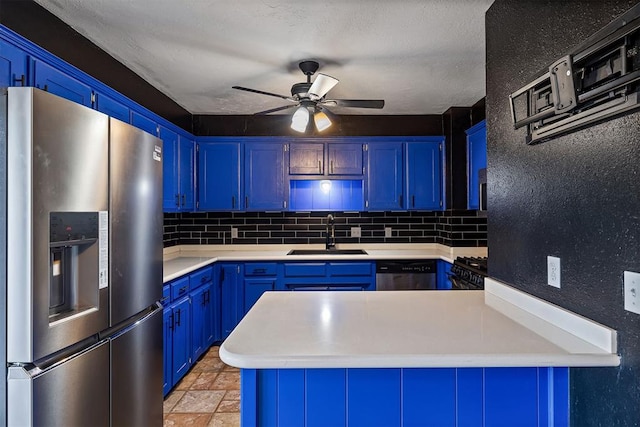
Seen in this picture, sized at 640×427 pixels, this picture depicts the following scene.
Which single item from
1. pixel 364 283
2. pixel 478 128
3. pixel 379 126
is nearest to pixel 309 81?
pixel 379 126

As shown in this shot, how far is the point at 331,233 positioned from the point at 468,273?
67.6 inches

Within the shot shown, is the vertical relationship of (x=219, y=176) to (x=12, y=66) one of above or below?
below

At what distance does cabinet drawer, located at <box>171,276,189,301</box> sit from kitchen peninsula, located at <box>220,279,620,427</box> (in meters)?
1.59

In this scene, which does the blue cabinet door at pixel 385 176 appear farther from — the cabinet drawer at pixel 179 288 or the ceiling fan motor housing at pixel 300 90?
the cabinet drawer at pixel 179 288

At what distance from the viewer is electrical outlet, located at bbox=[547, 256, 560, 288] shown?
1262 mm

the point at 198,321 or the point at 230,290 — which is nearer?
the point at 198,321

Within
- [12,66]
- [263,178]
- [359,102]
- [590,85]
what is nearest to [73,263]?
[12,66]

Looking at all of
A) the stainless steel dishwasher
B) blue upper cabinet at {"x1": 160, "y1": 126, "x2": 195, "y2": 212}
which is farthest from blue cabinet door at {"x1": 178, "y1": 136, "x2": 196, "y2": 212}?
the stainless steel dishwasher

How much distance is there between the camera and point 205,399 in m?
2.55

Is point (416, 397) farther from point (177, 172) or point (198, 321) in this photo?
point (177, 172)

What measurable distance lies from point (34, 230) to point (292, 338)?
3.04 ft

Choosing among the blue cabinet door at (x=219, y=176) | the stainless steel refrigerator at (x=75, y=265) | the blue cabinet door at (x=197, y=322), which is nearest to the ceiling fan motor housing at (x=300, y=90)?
the stainless steel refrigerator at (x=75, y=265)

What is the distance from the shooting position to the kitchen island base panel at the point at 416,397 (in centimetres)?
110

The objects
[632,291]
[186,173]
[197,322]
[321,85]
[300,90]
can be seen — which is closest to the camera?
[632,291]
